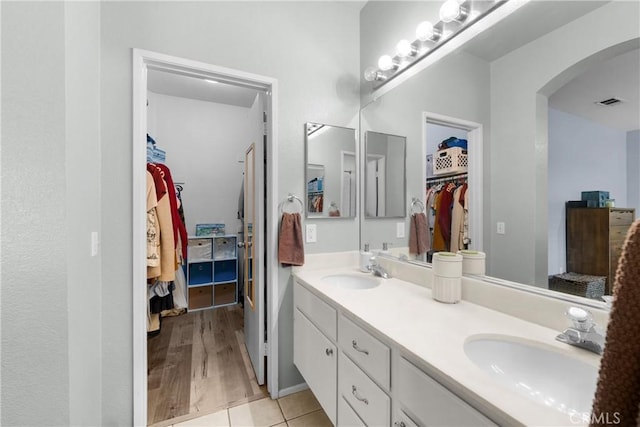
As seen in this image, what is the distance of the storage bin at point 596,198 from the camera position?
2.56 feet

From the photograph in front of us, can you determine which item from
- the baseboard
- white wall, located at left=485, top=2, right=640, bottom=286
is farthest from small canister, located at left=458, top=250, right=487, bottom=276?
the baseboard

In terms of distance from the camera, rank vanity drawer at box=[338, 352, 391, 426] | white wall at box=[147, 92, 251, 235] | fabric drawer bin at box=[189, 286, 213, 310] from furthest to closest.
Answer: white wall at box=[147, 92, 251, 235] < fabric drawer bin at box=[189, 286, 213, 310] < vanity drawer at box=[338, 352, 391, 426]

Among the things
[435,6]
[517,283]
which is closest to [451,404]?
[517,283]

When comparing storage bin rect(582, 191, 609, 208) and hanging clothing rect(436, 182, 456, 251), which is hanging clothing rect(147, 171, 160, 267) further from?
storage bin rect(582, 191, 609, 208)

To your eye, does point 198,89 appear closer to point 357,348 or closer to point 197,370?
point 197,370

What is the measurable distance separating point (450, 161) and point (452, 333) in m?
0.83

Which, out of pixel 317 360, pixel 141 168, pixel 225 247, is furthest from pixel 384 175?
pixel 225 247

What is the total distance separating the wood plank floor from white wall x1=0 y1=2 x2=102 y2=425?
2.78 feet

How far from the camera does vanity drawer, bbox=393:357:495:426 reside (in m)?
0.61

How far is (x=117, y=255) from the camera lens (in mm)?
1357

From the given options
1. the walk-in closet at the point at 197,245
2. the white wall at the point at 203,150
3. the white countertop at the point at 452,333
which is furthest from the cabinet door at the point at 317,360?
the white wall at the point at 203,150

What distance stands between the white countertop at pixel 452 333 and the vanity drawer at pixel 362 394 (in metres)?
0.23

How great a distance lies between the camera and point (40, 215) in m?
0.80

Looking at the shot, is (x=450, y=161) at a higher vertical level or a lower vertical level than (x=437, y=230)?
higher
